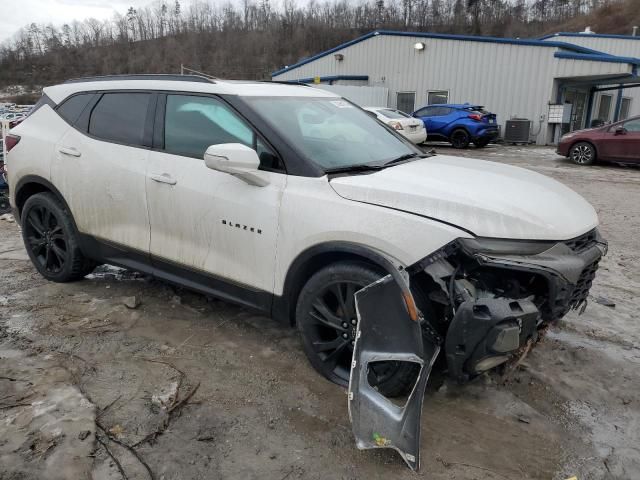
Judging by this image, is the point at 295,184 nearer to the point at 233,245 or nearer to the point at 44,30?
the point at 233,245

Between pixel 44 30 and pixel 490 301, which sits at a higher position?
pixel 44 30

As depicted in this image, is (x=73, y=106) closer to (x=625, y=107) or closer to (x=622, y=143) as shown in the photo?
(x=622, y=143)

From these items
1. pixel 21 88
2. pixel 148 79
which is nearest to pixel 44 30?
pixel 21 88

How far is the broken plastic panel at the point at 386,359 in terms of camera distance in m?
2.47

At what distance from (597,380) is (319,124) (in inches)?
96.7

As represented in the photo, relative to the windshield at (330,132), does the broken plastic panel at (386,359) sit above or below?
below

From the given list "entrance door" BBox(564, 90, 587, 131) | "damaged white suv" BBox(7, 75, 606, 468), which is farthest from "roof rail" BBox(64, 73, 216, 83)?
"entrance door" BBox(564, 90, 587, 131)

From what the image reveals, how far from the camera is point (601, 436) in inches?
108

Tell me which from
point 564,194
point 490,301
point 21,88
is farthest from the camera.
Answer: point 21,88

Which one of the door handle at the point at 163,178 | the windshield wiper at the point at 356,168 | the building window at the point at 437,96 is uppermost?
the windshield wiper at the point at 356,168

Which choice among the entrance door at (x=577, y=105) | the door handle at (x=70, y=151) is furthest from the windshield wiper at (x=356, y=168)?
the entrance door at (x=577, y=105)

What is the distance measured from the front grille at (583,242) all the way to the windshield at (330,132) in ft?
4.17

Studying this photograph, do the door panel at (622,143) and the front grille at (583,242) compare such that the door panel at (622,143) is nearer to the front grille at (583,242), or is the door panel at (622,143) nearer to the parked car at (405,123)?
the parked car at (405,123)

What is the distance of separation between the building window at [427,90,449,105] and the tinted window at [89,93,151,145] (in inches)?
807
